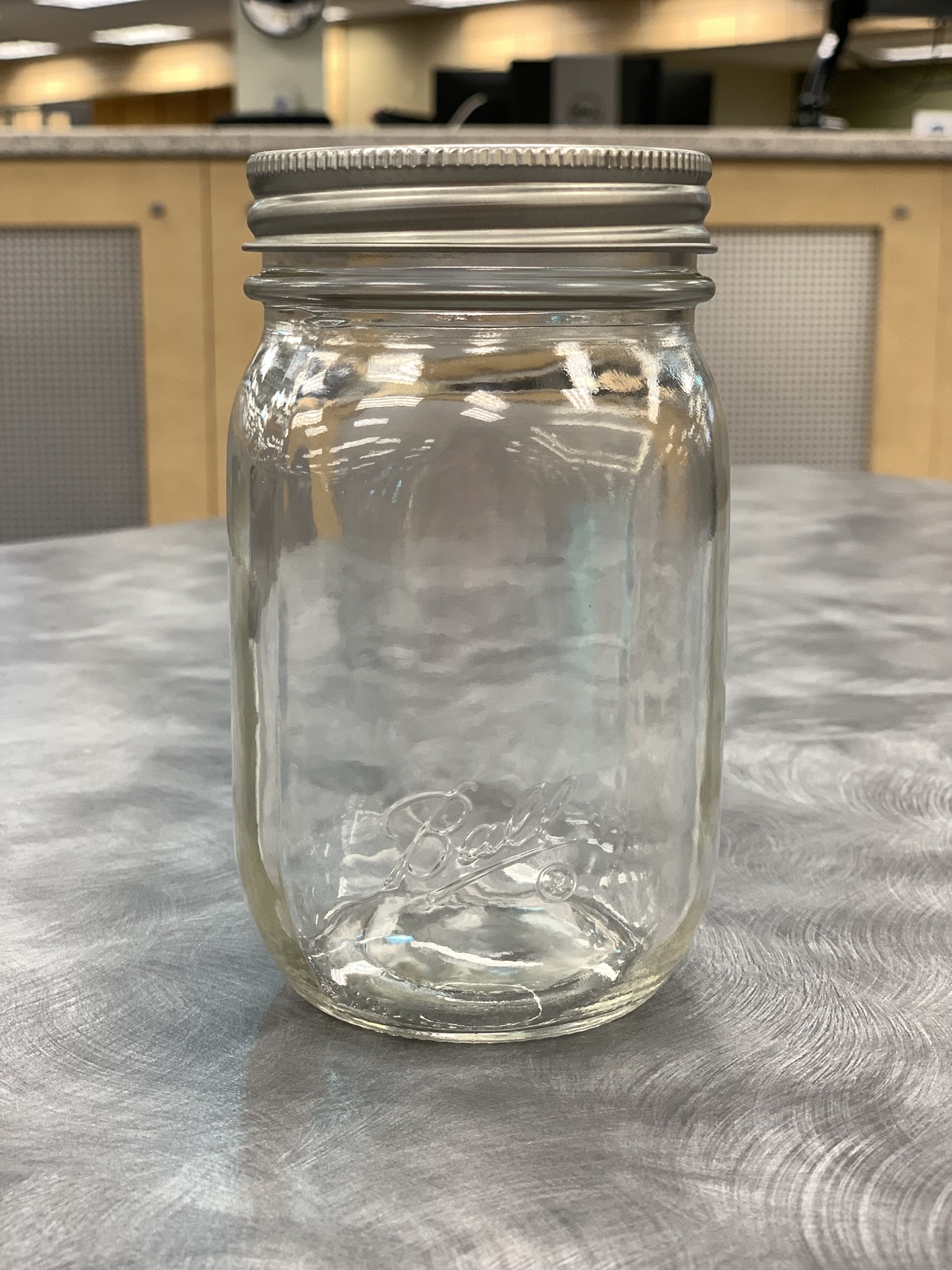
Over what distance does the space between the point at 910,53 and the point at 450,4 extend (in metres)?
2.84

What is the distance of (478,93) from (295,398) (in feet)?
11.5

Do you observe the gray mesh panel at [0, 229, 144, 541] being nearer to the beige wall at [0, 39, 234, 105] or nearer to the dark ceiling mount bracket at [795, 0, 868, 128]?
the dark ceiling mount bracket at [795, 0, 868, 128]

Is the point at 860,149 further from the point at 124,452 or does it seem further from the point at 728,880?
the point at 728,880

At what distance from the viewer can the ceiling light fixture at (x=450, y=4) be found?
8289mm

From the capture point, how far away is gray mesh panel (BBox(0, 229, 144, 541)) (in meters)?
2.53

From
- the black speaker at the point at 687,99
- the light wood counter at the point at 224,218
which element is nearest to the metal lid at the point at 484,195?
the light wood counter at the point at 224,218

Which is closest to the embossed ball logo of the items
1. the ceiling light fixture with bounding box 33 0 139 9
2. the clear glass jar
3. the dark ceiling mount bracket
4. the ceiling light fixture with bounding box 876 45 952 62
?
the clear glass jar

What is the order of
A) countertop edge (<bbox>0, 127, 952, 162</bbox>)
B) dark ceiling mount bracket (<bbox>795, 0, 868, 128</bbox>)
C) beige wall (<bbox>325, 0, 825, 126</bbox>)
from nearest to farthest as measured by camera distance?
countertop edge (<bbox>0, 127, 952, 162</bbox>)
dark ceiling mount bracket (<bbox>795, 0, 868, 128</bbox>)
beige wall (<bbox>325, 0, 825, 126</bbox>)

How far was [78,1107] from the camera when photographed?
238mm

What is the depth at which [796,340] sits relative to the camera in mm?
2672

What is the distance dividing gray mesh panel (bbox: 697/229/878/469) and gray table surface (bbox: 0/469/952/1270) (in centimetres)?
229

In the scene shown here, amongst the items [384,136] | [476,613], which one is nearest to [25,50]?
[384,136]

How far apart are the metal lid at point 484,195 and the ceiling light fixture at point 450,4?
28.9 feet

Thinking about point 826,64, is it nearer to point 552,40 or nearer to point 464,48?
point 552,40
